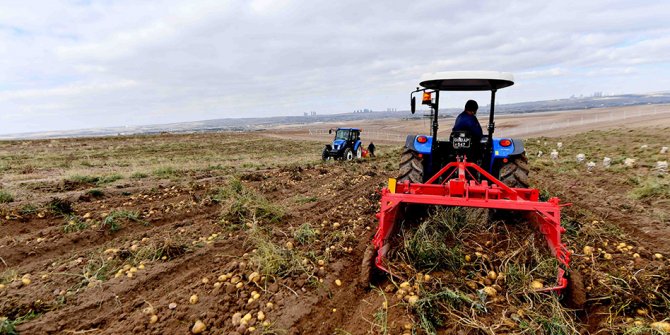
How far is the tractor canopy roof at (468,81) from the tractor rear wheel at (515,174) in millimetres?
1303

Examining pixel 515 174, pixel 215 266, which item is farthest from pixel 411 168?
pixel 215 266

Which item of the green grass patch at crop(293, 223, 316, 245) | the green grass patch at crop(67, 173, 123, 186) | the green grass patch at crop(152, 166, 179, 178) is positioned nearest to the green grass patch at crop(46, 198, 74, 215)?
the green grass patch at crop(67, 173, 123, 186)

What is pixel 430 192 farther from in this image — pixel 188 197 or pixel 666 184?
pixel 666 184

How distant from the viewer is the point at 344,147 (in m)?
19.7

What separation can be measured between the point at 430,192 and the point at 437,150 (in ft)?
5.74

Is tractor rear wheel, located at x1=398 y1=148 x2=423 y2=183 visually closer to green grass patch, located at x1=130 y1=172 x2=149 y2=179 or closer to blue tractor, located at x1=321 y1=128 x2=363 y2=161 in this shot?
green grass patch, located at x1=130 y1=172 x2=149 y2=179

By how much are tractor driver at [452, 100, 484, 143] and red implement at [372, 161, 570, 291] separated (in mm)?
1006

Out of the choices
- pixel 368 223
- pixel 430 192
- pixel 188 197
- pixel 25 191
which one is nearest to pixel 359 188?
pixel 368 223

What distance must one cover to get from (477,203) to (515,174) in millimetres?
2177

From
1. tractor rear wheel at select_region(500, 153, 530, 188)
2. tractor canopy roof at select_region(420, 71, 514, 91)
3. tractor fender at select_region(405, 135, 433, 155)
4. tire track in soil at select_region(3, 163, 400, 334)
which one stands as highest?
tractor canopy roof at select_region(420, 71, 514, 91)

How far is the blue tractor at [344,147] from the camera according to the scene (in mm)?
19469

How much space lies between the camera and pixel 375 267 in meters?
4.18

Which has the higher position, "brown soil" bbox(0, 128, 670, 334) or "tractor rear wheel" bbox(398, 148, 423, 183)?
"tractor rear wheel" bbox(398, 148, 423, 183)

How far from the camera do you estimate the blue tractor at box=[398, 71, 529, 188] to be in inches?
229
